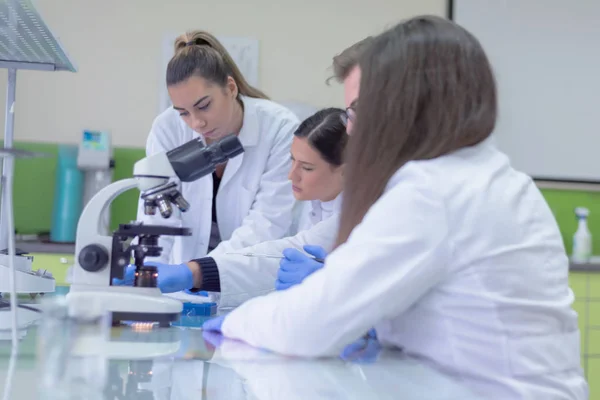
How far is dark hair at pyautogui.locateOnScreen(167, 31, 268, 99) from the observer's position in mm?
2105

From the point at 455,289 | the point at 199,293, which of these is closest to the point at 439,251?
the point at 455,289

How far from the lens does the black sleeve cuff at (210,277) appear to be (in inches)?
65.1

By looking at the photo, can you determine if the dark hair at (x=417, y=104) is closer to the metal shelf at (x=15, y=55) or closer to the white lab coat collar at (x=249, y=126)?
the metal shelf at (x=15, y=55)

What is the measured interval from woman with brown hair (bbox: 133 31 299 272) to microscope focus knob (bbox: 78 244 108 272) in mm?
1057

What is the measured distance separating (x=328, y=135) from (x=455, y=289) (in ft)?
3.87

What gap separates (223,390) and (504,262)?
0.41 m

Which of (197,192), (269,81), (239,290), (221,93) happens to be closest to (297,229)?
(197,192)

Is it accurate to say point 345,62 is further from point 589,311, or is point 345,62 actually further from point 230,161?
point 589,311

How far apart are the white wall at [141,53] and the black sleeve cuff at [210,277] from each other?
6.34ft

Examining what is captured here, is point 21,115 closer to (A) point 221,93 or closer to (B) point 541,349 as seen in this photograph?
(A) point 221,93

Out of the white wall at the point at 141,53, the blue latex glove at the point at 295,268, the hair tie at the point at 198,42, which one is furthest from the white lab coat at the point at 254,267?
the white wall at the point at 141,53

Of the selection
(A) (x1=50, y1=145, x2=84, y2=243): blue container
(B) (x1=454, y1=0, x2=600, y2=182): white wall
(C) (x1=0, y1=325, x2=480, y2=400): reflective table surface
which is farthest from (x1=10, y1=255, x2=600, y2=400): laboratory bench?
(C) (x1=0, y1=325, x2=480, y2=400): reflective table surface

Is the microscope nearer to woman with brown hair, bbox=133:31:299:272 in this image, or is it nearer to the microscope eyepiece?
the microscope eyepiece

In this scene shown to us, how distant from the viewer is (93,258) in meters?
1.09
